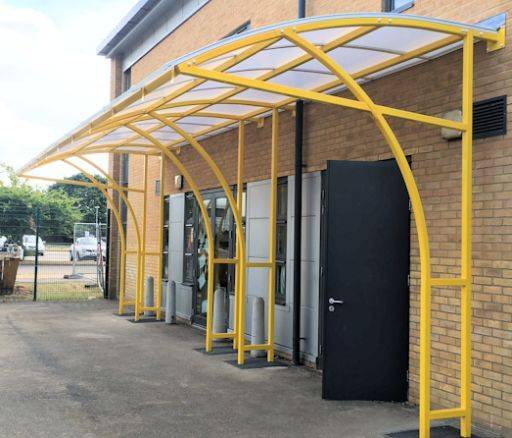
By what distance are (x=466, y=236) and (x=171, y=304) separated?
7.11 m

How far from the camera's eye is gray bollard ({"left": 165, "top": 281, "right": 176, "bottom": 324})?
11.0 metres

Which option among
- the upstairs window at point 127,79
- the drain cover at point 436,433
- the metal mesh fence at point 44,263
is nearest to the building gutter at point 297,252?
the drain cover at point 436,433

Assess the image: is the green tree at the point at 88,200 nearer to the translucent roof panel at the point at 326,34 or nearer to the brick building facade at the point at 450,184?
the brick building facade at the point at 450,184

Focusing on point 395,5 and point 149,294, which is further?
point 149,294

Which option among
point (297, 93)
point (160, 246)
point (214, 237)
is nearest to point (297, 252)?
point (214, 237)

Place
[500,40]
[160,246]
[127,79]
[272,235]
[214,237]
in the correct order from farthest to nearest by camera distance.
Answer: [127,79] → [160,246] → [214,237] → [272,235] → [500,40]

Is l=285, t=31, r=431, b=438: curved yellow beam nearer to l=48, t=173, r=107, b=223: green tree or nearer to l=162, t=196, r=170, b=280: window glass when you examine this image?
l=162, t=196, r=170, b=280: window glass

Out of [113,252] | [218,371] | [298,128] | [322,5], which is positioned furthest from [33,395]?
[113,252]

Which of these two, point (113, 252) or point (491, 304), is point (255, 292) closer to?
point (491, 304)

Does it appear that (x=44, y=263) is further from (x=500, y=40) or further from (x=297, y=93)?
(x=500, y=40)

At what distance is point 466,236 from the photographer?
488 cm

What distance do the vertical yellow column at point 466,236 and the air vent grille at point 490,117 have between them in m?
0.20

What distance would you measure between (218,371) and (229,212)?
3.26 m

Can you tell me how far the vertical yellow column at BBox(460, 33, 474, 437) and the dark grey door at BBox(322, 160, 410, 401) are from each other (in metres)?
1.04
